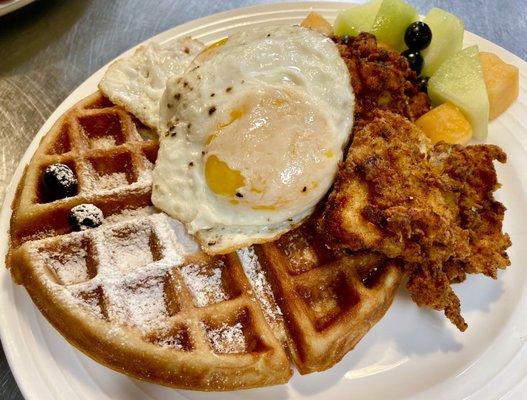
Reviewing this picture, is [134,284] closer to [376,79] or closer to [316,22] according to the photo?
[376,79]

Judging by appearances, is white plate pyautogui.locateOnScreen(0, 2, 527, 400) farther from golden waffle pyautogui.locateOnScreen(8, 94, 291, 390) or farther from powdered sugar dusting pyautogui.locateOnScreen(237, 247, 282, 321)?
powdered sugar dusting pyautogui.locateOnScreen(237, 247, 282, 321)

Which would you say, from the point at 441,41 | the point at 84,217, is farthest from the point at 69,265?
the point at 441,41

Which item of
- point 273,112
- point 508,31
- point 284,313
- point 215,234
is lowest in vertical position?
point 508,31

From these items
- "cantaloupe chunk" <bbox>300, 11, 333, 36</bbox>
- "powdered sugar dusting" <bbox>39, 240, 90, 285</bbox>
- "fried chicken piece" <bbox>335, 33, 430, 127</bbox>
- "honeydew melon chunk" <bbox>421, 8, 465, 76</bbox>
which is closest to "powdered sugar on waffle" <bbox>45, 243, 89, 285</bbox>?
"powdered sugar dusting" <bbox>39, 240, 90, 285</bbox>

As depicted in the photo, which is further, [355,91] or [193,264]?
[355,91]

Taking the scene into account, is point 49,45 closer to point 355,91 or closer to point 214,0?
point 214,0

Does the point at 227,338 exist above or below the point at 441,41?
below

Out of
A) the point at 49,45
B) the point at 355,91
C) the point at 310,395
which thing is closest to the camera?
the point at 310,395

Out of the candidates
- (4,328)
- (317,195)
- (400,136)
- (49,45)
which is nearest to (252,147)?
(317,195)
